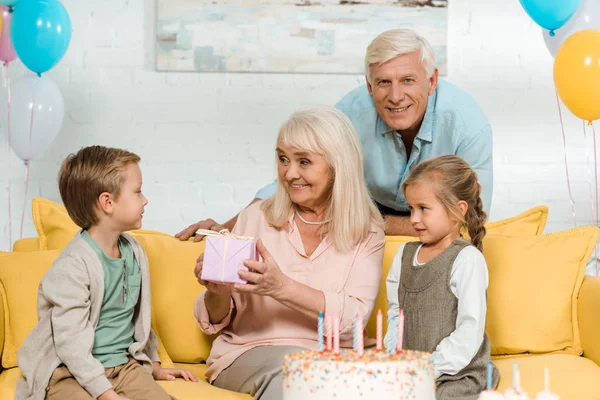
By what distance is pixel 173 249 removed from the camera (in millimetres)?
2795

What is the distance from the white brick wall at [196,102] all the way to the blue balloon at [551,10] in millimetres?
952

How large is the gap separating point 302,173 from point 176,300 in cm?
64

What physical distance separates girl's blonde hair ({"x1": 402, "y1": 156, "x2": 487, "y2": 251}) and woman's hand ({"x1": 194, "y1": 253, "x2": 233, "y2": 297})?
595mm

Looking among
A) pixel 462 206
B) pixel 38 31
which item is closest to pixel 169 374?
pixel 462 206

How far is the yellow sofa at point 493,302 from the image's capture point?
2.56m

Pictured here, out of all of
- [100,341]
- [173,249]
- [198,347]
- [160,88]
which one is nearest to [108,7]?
[160,88]

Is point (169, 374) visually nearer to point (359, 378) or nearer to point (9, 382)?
point (9, 382)

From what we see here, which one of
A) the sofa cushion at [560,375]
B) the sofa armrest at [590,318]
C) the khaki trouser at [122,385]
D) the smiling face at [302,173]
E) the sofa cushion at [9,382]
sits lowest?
the sofa cushion at [9,382]

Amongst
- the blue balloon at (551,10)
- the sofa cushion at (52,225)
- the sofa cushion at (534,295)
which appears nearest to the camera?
the sofa cushion at (534,295)

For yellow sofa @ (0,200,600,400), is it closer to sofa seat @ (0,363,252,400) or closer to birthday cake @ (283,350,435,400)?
sofa seat @ (0,363,252,400)

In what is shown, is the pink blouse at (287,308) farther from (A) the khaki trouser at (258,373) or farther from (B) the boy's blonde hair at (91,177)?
(B) the boy's blonde hair at (91,177)

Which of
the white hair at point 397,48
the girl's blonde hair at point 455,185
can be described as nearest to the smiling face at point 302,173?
the girl's blonde hair at point 455,185

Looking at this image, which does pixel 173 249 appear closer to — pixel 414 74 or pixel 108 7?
pixel 414 74

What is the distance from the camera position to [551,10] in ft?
10.6
